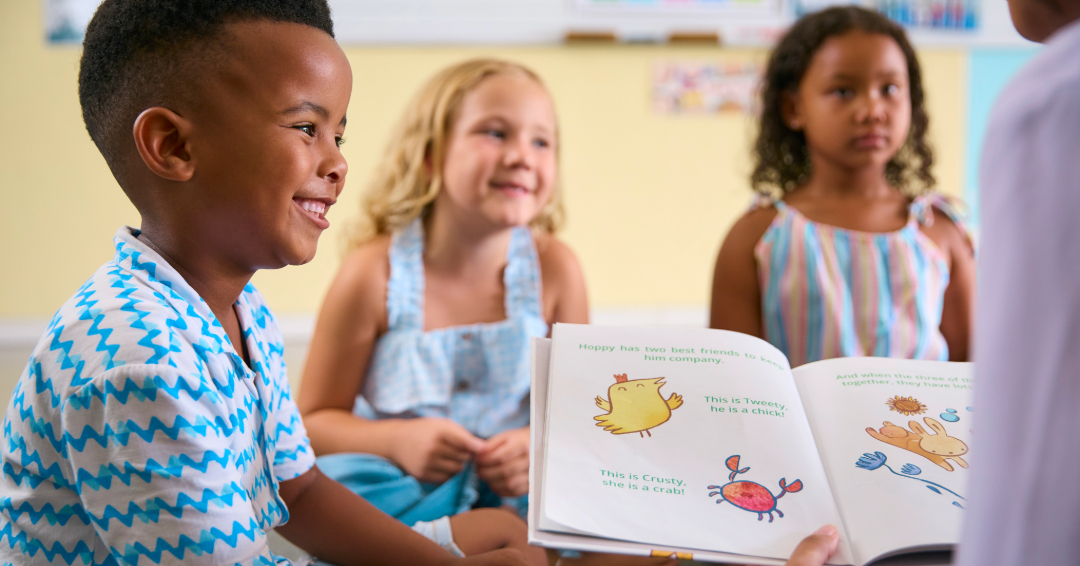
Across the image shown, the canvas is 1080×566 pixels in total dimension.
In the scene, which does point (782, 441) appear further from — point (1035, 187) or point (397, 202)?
point (397, 202)

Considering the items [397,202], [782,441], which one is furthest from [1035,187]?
[397,202]

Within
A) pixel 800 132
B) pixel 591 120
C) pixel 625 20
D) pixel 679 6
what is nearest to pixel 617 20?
pixel 625 20

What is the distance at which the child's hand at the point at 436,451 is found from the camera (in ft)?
2.40

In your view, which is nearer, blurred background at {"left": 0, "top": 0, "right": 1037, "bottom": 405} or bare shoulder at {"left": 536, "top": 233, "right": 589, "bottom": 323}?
bare shoulder at {"left": 536, "top": 233, "right": 589, "bottom": 323}

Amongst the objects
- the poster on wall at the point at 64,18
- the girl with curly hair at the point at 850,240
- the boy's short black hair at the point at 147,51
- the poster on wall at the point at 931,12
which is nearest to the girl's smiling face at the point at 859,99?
the girl with curly hair at the point at 850,240

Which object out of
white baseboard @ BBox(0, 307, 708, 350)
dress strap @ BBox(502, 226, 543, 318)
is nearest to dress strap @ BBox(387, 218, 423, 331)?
dress strap @ BBox(502, 226, 543, 318)

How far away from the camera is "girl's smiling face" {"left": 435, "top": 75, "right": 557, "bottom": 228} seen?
0.89 metres

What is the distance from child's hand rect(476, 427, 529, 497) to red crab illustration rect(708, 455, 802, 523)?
0.35m

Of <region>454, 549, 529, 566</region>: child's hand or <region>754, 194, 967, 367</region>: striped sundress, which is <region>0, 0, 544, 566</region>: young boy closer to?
<region>454, 549, 529, 566</region>: child's hand

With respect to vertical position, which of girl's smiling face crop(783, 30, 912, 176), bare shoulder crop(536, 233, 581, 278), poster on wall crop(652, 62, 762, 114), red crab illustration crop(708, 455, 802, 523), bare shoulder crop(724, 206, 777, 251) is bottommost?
red crab illustration crop(708, 455, 802, 523)

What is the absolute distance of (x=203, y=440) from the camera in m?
0.39

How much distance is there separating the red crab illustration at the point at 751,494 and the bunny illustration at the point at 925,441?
8cm

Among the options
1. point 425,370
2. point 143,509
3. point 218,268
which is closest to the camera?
point 143,509

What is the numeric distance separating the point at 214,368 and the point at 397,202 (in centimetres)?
56
